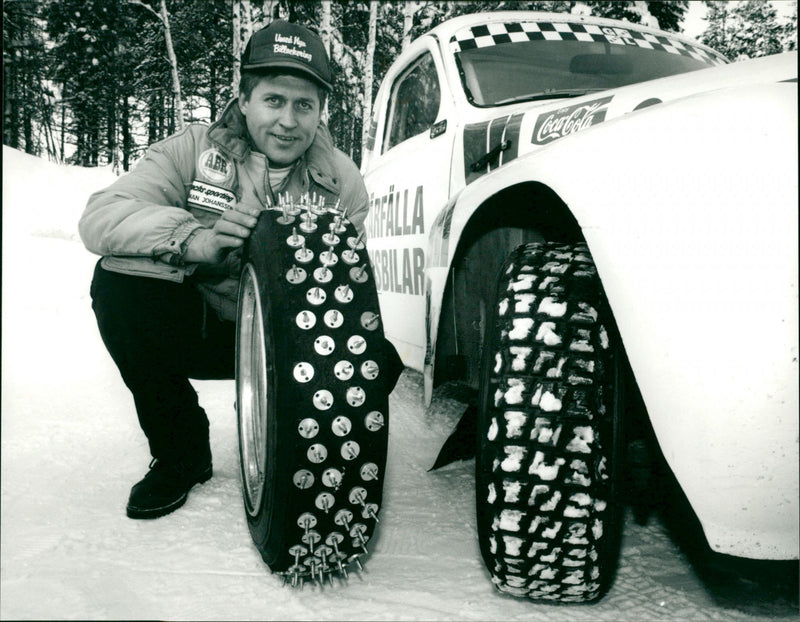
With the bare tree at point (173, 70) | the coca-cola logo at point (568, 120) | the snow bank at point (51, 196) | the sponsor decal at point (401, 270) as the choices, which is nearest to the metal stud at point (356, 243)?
the coca-cola logo at point (568, 120)

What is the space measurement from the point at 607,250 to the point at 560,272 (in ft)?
0.57

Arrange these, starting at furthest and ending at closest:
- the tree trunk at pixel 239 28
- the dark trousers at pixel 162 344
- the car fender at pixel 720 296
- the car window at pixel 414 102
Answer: the tree trunk at pixel 239 28 < the car window at pixel 414 102 < the dark trousers at pixel 162 344 < the car fender at pixel 720 296

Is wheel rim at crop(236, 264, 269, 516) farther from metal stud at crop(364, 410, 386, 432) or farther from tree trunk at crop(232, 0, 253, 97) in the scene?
tree trunk at crop(232, 0, 253, 97)

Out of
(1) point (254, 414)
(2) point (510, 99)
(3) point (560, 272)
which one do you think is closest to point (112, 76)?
(2) point (510, 99)

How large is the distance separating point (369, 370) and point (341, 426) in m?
0.11

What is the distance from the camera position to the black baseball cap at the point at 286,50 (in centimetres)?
187

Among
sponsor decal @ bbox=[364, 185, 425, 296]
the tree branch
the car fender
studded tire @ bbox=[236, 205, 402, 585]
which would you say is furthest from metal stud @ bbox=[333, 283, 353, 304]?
the tree branch

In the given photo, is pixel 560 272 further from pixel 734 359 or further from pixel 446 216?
pixel 446 216

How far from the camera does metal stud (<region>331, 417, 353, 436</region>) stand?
121 cm

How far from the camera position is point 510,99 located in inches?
97.3

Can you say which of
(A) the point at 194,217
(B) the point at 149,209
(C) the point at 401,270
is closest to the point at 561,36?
(C) the point at 401,270

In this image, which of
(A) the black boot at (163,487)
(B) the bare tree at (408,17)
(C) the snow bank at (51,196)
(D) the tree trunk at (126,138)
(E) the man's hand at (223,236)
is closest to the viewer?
(E) the man's hand at (223,236)

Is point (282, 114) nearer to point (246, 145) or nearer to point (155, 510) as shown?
point (246, 145)

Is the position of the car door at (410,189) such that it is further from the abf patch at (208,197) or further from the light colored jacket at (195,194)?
the abf patch at (208,197)
